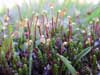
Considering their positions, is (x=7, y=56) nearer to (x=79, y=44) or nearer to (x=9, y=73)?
(x=9, y=73)

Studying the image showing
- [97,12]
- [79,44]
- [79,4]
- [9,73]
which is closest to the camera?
[9,73]

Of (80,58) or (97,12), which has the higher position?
(97,12)

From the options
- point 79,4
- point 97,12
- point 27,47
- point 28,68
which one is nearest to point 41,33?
point 27,47

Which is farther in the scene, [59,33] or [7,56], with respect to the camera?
[59,33]

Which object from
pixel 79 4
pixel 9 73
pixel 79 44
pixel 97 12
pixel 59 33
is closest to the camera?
pixel 9 73

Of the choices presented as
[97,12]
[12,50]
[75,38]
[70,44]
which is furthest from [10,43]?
[97,12]

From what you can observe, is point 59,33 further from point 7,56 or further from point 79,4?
point 79,4

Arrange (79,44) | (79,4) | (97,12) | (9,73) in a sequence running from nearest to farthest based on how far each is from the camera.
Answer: (9,73), (79,44), (97,12), (79,4)

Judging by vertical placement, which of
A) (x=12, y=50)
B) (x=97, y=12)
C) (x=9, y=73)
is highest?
(x=97, y=12)

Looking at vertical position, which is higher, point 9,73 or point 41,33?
point 41,33
